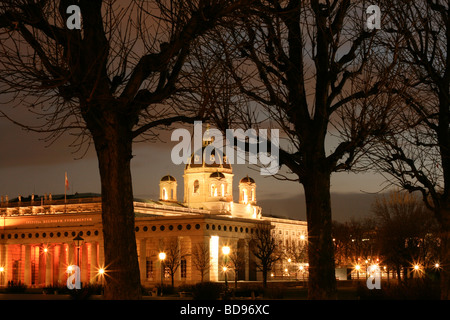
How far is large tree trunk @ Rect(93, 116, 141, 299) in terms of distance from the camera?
1156 cm

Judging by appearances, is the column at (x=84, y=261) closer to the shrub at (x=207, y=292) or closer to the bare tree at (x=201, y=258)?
the bare tree at (x=201, y=258)

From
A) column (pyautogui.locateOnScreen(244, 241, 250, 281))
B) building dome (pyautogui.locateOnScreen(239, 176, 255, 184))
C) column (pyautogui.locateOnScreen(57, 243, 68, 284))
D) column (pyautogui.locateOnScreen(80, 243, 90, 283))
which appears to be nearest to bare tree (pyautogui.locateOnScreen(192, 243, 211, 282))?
column (pyautogui.locateOnScreen(244, 241, 250, 281))

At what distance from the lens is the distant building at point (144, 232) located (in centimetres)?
9656

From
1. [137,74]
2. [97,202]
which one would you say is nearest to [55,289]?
[97,202]

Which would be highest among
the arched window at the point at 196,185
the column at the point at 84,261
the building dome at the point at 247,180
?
the building dome at the point at 247,180

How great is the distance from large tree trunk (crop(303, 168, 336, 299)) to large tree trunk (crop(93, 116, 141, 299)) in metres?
4.00

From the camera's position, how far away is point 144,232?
98.8 metres

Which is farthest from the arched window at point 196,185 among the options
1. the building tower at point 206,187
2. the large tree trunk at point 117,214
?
the large tree trunk at point 117,214

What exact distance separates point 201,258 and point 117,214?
79.6m

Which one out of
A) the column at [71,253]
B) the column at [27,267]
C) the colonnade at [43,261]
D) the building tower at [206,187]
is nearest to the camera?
the colonnade at [43,261]

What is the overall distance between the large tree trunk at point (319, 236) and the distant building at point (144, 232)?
6786 centimetres

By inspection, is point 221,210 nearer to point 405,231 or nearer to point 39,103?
point 405,231

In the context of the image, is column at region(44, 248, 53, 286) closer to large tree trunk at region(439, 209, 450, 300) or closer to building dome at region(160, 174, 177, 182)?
building dome at region(160, 174, 177, 182)

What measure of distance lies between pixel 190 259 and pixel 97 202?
2368cm
